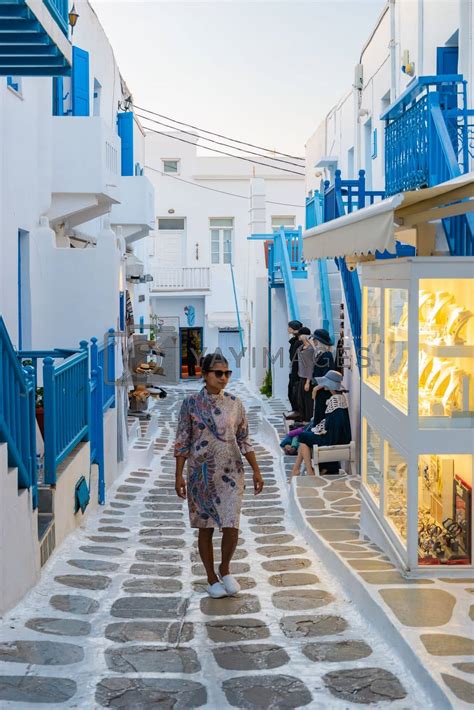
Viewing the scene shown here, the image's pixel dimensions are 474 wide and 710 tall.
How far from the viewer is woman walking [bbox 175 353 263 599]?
6305mm

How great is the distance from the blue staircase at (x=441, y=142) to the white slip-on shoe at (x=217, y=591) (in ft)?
11.5

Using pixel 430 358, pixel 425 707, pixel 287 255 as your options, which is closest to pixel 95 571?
pixel 430 358

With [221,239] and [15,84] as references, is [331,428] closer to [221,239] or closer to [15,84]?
[15,84]

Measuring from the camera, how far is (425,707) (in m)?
4.35

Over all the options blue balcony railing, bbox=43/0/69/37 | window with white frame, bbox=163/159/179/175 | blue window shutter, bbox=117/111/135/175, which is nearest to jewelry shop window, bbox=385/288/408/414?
blue balcony railing, bbox=43/0/69/37

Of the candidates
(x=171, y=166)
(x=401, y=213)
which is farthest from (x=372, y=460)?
(x=171, y=166)

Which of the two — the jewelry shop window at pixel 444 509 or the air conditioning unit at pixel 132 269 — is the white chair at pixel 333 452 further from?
the air conditioning unit at pixel 132 269

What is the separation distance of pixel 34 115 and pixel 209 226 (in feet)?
79.7

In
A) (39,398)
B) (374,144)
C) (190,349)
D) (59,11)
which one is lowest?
(190,349)

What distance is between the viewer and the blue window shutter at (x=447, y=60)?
10047mm

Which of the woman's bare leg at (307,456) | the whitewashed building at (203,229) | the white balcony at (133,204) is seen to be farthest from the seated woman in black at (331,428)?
the whitewashed building at (203,229)

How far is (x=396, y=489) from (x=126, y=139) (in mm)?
14806

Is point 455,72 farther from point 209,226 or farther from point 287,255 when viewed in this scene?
point 209,226

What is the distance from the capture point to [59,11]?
7.54m
